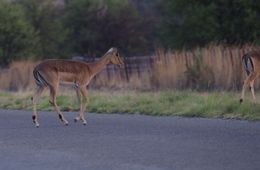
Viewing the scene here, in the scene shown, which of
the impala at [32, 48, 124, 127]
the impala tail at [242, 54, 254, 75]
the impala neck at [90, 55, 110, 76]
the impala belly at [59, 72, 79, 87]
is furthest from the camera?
the impala tail at [242, 54, 254, 75]

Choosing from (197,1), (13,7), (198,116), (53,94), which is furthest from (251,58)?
(13,7)

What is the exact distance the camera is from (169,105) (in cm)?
2097

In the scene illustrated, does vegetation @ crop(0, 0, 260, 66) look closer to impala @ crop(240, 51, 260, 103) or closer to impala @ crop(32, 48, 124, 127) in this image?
impala @ crop(240, 51, 260, 103)

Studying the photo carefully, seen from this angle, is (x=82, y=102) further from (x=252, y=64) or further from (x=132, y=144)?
(x=252, y=64)

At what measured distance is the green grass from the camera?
1870 centimetres

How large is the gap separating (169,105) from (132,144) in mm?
6770

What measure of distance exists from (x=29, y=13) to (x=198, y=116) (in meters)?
35.9

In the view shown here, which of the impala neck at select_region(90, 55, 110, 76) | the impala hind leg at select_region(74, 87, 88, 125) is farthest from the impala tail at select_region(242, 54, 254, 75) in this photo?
the impala hind leg at select_region(74, 87, 88, 125)

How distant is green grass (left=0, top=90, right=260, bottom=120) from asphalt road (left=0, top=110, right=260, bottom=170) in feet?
2.22

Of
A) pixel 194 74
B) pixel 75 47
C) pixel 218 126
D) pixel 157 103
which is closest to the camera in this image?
pixel 218 126

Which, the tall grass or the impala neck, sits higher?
the impala neck

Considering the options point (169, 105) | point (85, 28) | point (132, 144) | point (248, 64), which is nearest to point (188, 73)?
point (248, 64)

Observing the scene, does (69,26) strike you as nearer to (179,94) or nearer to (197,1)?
(197,1)

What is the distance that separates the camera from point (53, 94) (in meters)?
19.3
